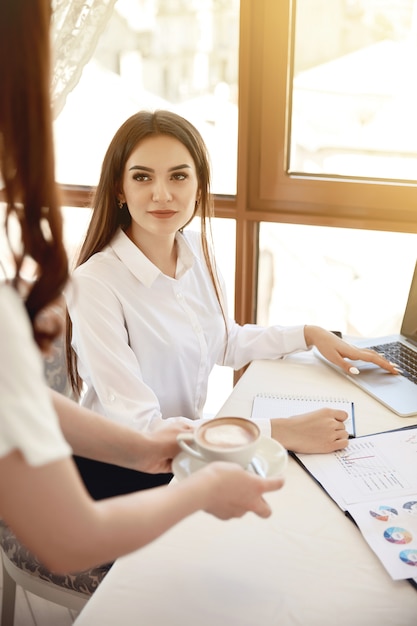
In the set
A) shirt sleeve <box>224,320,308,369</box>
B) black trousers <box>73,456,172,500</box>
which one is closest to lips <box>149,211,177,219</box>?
shirt sleeve <box>224,320,308,369</box>

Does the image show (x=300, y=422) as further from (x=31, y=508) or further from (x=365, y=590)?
(x=31, y=508)

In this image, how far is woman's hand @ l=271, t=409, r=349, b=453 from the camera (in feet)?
4.22

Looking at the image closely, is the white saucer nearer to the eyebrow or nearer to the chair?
the chair

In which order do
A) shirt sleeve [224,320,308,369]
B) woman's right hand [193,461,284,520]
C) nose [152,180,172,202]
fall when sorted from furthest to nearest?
shirt sleeve [224,320,308,369] → nose [152,180,172,202] → woman's right hand [193,461,284,520]

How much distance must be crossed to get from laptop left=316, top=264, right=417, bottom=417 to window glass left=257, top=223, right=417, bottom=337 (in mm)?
414

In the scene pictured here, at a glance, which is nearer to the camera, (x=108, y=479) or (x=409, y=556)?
(x=409, y=556)

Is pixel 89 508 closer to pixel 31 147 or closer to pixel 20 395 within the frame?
pixel 20 395

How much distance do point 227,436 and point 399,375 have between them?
30.7 inches

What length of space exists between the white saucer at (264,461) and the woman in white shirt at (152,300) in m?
0.41

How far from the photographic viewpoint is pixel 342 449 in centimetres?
130

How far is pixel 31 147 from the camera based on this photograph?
71 cm

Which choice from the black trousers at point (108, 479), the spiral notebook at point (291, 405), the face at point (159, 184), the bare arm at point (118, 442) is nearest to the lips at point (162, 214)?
the face at point (159, 184)

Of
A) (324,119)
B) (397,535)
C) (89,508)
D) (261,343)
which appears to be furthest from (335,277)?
(89,508)

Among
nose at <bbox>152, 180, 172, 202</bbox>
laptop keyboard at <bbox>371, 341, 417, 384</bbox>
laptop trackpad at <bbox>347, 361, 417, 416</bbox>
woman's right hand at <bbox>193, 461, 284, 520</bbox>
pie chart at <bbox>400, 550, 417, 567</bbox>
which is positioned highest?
nose at <bbox>152, 180, 172, 202</bbox>
